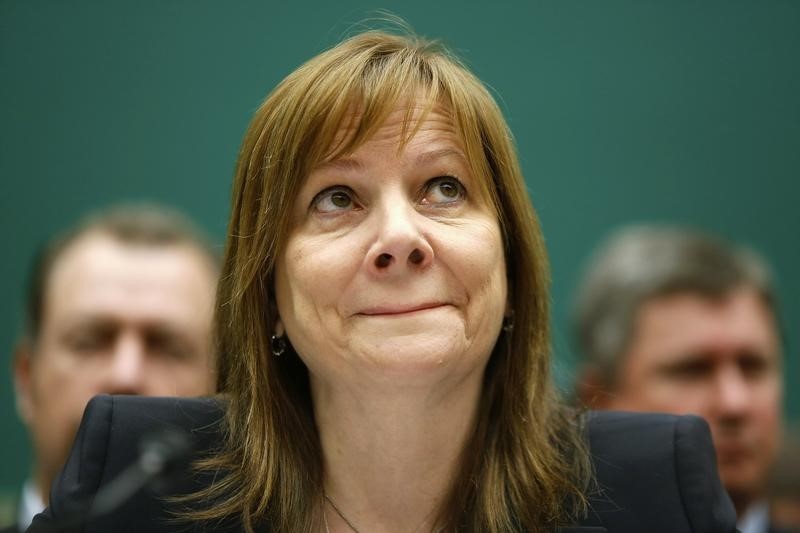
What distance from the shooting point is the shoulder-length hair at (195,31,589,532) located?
7.35 ft

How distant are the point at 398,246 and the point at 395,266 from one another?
0.04m

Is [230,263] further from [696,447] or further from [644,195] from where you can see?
[644,195]

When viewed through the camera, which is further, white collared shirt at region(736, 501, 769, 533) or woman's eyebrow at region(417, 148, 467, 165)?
white collared shirt at region(736, 501, 769, 533)

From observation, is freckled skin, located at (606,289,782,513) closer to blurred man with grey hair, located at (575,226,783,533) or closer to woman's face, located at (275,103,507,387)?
blurred man with grey hair, located at (575,226,783,533)

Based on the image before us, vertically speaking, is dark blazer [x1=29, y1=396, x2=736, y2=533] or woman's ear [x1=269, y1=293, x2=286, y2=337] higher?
woman's ear [x1=269, y1=293, x2=286, y2=337]

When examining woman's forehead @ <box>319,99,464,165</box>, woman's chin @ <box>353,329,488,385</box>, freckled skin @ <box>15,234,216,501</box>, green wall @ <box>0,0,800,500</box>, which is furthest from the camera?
green wall @ <box>0,0,800,500</box>

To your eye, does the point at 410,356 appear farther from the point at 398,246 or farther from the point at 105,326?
the point at 105,326

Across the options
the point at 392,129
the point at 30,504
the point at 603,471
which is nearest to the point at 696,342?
the point at 603,471

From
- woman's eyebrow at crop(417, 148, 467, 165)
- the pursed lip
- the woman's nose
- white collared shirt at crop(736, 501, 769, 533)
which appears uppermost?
woman's eyebrow at crop(417, 148, 467, 165)

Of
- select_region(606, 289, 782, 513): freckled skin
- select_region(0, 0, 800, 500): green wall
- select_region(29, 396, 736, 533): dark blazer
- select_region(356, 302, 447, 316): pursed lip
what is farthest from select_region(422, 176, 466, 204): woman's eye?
select_region(0, 0, 800, 500): green wall

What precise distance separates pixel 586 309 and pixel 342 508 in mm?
2030

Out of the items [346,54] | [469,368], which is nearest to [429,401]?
[469,368]

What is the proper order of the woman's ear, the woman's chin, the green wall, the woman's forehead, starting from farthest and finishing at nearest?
the green wall → the woman's ear → the woman's forehead → the woman's chin

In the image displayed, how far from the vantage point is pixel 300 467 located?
2.34 m
